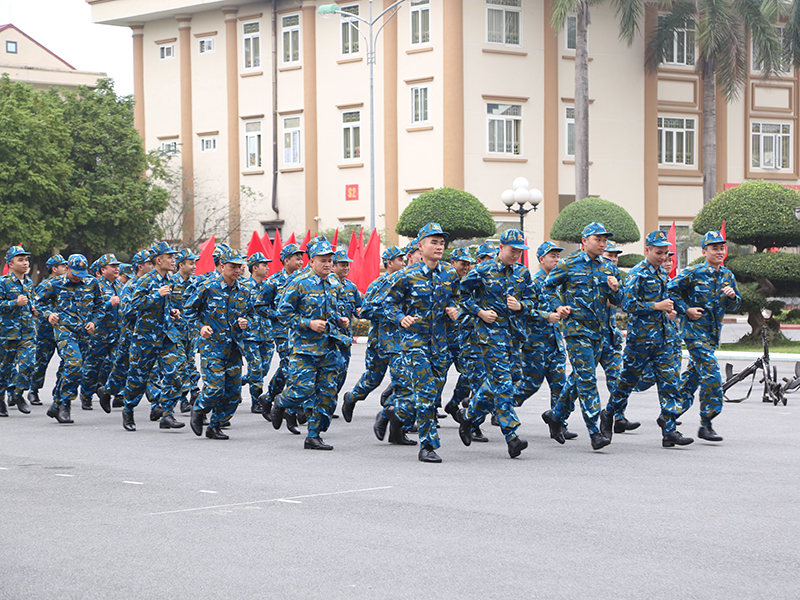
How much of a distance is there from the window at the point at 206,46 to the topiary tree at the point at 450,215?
562 inches

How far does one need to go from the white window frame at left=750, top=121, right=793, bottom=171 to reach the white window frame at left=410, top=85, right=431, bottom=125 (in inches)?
499

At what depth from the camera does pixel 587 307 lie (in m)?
10.5

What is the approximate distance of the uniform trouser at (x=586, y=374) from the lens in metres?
10.2

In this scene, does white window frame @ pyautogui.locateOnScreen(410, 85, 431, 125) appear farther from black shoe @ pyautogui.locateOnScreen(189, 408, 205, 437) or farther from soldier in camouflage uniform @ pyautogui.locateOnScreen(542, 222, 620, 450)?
soldier in camouflage uniform @ pyautogui.locateOnScreen(542, 222, 620, 450)

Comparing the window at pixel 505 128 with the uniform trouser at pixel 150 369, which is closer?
the uniform trouser at pixel 150 369

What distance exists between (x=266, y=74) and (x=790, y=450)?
108 feet

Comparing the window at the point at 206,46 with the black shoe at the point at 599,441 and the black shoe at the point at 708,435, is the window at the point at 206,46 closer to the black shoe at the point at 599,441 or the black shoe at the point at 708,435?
the black shoe at the point at 708,435

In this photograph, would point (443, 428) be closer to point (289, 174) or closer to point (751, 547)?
point (751, 547)

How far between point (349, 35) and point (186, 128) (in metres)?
8.34

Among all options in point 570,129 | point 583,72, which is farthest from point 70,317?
point 570,129

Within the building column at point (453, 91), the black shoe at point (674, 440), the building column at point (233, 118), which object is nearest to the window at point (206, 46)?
the building column at point (233, 118)

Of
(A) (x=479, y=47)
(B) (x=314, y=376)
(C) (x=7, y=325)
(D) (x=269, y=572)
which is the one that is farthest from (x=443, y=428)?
(A) (x=479, y=47)

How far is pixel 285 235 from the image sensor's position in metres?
41.0

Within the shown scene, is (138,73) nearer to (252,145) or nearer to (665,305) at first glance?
(252,145)
